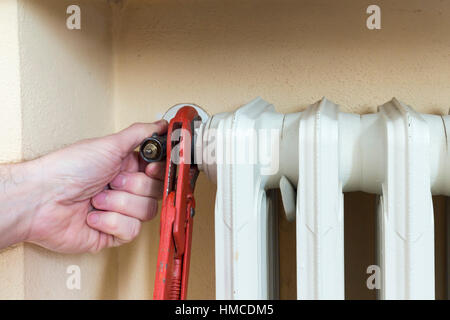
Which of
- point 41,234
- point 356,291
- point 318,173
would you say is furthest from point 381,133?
point 41,234

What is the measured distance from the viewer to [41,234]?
0.60m

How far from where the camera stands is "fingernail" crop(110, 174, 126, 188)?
2.15ft

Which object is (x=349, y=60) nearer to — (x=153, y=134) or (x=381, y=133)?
(x=381, y=133)

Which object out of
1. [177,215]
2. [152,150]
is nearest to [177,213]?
[177,215]

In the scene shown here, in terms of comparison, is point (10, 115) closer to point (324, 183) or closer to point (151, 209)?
point (151, 209)

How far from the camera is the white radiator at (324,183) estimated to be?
1.60ft

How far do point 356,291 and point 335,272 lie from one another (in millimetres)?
260

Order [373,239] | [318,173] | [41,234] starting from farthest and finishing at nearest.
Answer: [373,239] → [41,234] → [318,173]

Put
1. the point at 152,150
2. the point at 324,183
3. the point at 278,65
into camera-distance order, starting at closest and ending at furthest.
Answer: the point at 324,183 → the point at 152,150 → the point at 278,65

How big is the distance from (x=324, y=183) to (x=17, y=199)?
41cm

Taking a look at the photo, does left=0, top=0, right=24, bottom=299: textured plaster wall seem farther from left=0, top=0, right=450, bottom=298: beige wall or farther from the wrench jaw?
the wrench jaw

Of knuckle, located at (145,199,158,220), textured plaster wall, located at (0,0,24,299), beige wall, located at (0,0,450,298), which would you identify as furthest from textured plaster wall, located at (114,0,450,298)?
textured plaster wall, located at (0,0,24,299)

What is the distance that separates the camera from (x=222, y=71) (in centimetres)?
76

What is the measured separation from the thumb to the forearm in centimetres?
12
